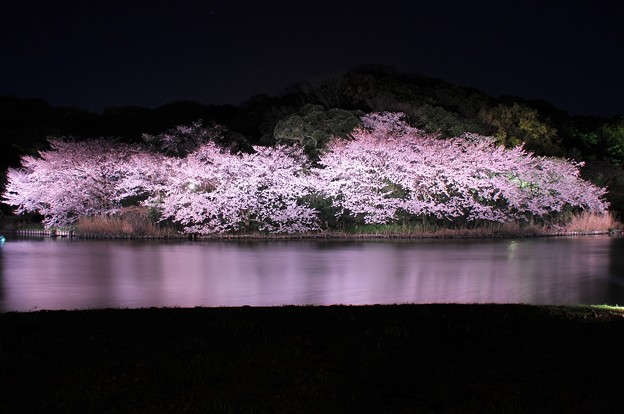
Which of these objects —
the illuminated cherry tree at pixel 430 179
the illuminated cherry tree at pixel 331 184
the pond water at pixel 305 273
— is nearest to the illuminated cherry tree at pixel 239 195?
the illuminated cherry tree at pixel 331 184

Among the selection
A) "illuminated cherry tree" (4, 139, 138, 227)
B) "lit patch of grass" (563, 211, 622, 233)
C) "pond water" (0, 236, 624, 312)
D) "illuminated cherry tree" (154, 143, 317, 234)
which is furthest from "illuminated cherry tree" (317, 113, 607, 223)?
"illuminated cherry tree" (4, 139, 138, 227)

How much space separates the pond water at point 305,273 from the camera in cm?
1309

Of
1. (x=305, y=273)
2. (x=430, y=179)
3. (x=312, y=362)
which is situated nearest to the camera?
(x=312, y=362)

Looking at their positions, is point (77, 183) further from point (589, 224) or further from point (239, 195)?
point (589, 224)

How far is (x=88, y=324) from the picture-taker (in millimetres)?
7566

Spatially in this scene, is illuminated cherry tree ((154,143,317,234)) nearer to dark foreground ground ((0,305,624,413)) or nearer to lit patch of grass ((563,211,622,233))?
lit patch of grass ((563,211,622,233))

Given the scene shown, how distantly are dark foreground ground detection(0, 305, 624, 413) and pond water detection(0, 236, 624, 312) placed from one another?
15.5ft

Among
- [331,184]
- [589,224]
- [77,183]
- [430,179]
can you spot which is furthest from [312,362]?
[589,224]

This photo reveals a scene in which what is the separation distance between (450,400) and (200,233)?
79.4 feet

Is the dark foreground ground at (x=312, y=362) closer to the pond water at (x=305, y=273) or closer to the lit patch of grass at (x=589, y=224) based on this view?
the pond water at (x=305, y=273)

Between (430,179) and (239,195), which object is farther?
(430,179)

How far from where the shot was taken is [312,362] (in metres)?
5.89

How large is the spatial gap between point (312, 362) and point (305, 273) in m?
11.1

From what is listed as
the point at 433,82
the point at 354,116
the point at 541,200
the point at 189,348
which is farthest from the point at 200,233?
the point at 433,82
